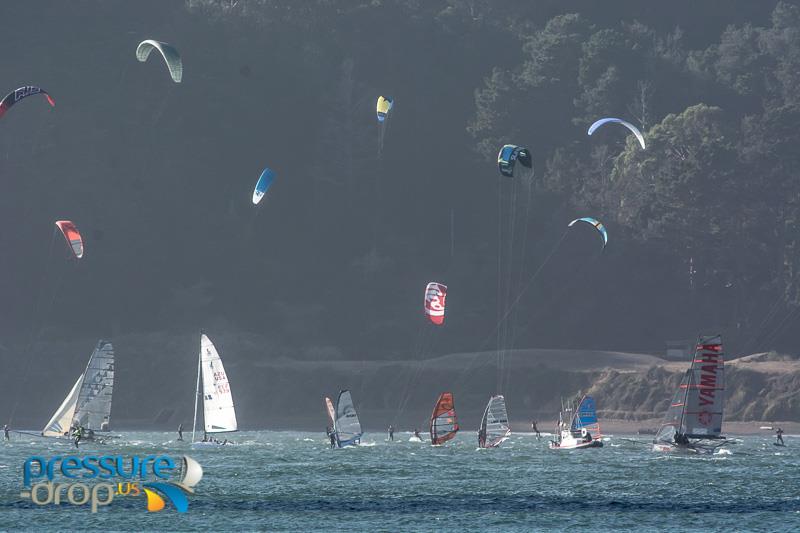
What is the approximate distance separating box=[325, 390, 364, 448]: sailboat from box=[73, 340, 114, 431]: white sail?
8.88 meters

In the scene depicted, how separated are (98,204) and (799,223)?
4291cm

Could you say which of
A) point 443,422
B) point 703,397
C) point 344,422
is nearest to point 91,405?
point 344,422

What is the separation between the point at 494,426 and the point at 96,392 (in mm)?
15758

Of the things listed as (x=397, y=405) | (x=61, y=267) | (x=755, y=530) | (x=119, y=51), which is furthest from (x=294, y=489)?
(x=119, y=51)

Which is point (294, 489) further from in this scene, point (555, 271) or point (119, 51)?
point (119, 51)

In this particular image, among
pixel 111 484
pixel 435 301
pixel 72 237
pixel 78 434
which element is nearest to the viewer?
pixel 111 484

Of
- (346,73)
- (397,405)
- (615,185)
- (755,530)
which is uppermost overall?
(346,73)

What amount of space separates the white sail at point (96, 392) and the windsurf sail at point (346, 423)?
8.92m

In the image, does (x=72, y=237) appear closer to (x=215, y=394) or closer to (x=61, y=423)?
(x=61, y=423)

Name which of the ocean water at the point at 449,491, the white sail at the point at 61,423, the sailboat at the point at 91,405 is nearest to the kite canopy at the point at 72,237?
the sailboat at the point at 91,405

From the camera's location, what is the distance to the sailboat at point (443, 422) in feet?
220

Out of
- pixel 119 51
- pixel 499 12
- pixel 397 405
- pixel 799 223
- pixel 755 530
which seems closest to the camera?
pixel 755 530

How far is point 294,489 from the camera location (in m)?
48.1

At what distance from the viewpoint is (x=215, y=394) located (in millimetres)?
63781
